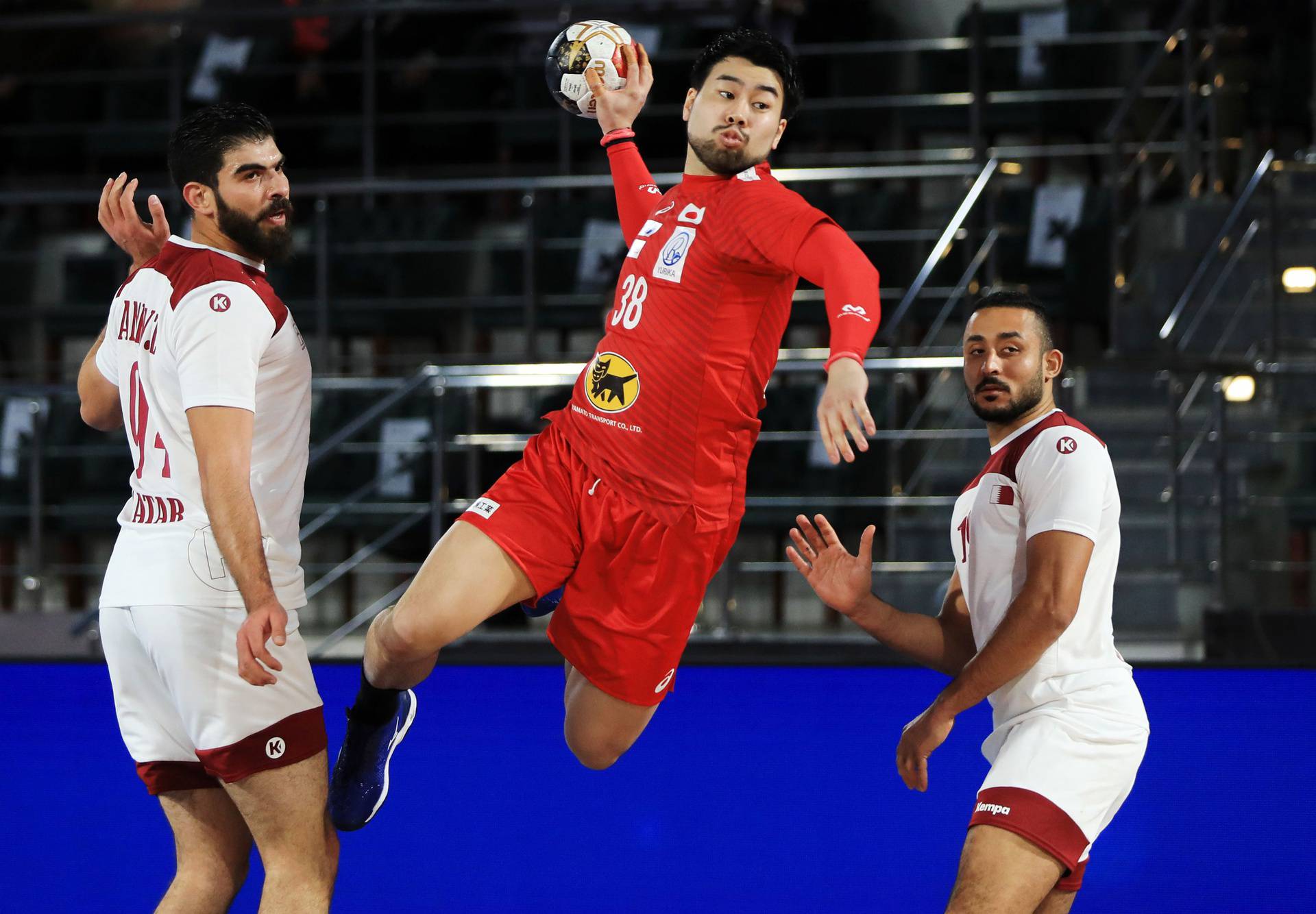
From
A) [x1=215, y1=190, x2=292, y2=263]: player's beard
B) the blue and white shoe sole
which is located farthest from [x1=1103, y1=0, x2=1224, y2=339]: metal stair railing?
[x1=215, y1=190, x2=292, y2=263]: player's beard

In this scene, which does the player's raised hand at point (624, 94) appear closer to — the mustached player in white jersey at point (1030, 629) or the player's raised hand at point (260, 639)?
the mustached player in white jersey at point (1030, 629)

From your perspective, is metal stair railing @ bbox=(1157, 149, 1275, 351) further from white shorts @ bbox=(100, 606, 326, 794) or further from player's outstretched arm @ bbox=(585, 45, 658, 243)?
white shorts @ bbox=(100, 606, 326, 794)

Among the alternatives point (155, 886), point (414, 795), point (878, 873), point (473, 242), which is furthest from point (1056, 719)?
point (473, 242)

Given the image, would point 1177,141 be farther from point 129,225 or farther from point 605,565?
point 129,225

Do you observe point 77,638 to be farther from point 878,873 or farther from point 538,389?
point 878,873

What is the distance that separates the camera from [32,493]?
598 centimetres

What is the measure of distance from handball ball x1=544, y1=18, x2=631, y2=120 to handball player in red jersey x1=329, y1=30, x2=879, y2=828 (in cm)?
34

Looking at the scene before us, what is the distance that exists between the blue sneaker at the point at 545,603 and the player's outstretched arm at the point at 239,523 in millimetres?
675

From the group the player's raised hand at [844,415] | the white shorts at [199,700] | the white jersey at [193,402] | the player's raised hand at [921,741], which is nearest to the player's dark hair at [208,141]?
the white jersey at [193,402]

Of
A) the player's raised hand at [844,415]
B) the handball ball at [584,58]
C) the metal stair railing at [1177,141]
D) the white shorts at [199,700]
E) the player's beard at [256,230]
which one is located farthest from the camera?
the metal stair railing at [1177,141]

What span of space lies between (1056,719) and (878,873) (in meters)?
0.90

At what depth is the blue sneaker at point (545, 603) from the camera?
307cm

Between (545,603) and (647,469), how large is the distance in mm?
375

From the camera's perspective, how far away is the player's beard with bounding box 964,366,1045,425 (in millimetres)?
2857
